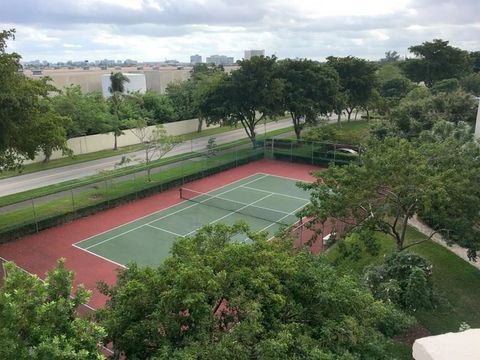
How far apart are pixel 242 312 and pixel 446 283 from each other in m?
11.4

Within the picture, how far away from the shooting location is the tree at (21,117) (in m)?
17.2

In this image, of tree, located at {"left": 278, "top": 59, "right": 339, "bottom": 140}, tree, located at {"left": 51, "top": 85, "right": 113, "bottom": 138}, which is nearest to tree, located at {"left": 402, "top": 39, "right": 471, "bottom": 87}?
tree, located at {"left": 278, "top": 59, "right": 339, "bottom": 140}

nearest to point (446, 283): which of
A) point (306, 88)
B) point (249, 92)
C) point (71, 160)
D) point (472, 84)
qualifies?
point (249, 92)

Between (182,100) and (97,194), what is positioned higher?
(182,100)

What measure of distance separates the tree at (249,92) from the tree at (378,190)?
2291cm

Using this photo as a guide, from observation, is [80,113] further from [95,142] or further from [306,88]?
[306,88]

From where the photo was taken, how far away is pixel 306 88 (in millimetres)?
39094

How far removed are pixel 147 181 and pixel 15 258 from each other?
36.3 ft

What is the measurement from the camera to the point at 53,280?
8.10 m

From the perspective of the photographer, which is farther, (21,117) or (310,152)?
(310,152)

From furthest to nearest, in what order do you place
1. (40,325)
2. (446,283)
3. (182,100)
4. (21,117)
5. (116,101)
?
(182,100), (116,101), (21,117), (446,283), (40,325)

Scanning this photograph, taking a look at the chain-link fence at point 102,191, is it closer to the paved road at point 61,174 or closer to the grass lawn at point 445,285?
the paved road at point 61,174

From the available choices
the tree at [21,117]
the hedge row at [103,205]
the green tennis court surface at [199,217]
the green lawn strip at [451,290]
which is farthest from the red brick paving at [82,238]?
the green lawn strip at [451,290]

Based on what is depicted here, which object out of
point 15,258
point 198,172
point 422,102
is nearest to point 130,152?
point 198,172
